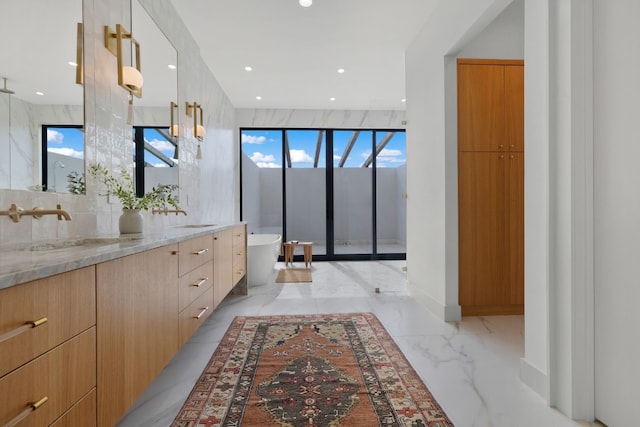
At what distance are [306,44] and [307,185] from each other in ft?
9.13

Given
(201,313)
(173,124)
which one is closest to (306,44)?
(173,124)

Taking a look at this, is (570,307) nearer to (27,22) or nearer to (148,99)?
(27,22)

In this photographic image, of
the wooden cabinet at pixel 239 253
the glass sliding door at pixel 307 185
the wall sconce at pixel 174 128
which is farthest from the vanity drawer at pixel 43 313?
the glass sliding door at pixel 307 185

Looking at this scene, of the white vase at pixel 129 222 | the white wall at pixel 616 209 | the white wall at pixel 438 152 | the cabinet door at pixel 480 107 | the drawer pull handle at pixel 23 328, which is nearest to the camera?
the drawer pull handle at pixel 23 328

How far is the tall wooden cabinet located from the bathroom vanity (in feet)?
7.63

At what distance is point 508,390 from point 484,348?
50 centimetres

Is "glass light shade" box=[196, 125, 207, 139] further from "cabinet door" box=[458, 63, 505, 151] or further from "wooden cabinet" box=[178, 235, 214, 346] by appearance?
"cabinet door" box=[458, 63, 505, 151]

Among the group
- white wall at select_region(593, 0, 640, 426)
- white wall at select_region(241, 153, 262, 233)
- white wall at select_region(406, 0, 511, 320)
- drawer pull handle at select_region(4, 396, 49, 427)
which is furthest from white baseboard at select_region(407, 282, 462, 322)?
white wall at select_region(241, 153, 262, 233)

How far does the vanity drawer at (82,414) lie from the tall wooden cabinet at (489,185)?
2591 millimetres

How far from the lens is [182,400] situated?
1.47 meters

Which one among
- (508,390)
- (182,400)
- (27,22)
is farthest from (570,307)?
(27,22)

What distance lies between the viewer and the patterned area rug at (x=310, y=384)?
133cm

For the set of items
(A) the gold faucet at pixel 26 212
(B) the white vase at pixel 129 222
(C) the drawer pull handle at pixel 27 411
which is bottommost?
(C) the drawer pull handle at pixel 27 411

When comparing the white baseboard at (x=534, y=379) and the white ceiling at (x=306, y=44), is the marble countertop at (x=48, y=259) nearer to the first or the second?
A: the white baseboard at (x=534, y=379)
